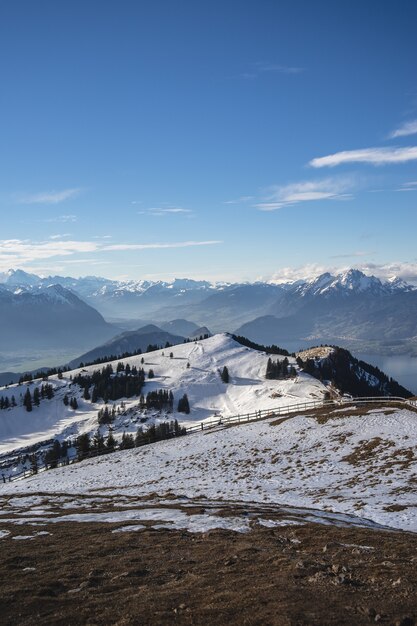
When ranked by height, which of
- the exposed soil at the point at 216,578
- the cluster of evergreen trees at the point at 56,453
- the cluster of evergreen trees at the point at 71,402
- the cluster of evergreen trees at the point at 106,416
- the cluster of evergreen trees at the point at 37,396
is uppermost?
the exposed soil at the point at 216,578

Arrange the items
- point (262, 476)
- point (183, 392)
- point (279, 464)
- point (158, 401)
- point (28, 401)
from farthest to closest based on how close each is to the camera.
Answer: point (28, 401) → point (183, 392) → point (158, 401) → point (279, 464) → point (262, 476)

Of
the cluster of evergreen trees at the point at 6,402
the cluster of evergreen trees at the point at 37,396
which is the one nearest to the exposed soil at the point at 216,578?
the cluster of evergreen trees at the point at 37,396

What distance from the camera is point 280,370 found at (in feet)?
478

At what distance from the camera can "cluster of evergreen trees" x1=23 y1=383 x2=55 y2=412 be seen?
150125 mm

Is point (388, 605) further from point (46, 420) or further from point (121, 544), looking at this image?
point (46, 420)

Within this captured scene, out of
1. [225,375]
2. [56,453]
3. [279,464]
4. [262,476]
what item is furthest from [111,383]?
[262,476]

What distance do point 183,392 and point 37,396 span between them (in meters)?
52.8

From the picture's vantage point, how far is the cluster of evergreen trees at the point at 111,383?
152m

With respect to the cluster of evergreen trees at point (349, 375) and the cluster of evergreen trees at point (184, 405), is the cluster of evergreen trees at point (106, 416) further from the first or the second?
the cluster of evergreen trees at point (349, 375)

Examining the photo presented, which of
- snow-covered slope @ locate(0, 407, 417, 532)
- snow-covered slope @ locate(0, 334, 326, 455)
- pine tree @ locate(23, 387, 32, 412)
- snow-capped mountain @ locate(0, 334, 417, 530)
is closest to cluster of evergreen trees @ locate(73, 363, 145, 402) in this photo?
snow-covered slope @ locate(0, 334, 326, 455)

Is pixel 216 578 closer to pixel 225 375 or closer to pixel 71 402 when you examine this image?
pixel 225 375

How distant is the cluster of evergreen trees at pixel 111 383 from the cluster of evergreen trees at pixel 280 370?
45694mm

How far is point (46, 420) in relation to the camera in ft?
468

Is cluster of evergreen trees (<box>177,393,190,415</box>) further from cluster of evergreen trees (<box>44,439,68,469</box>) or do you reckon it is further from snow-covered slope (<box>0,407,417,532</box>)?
snow-covered slope (<box>0,407,417,532</box>)
